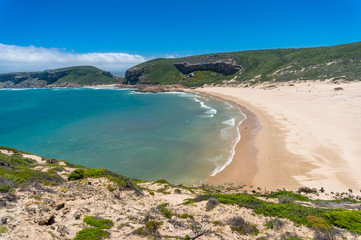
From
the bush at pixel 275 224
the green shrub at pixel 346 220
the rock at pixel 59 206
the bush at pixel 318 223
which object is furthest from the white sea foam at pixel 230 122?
the rock at pixel 59 206

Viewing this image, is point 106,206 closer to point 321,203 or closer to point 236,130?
point 321,203

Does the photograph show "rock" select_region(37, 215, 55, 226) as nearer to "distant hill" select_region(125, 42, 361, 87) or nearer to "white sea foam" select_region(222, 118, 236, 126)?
"white sea foam" select_region(222, 118, 236, 126)

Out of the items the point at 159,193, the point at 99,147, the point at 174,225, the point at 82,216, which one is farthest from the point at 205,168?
the point at 99,147

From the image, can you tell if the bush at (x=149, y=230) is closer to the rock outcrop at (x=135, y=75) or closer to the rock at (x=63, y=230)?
the rock at (x=63, y=230)

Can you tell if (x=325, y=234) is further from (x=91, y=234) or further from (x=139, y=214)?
(x=91, y=234)

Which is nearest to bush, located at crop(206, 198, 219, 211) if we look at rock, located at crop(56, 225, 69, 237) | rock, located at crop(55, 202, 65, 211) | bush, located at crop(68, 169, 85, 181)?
rock, located at crop(56, 225, 69, 237)
